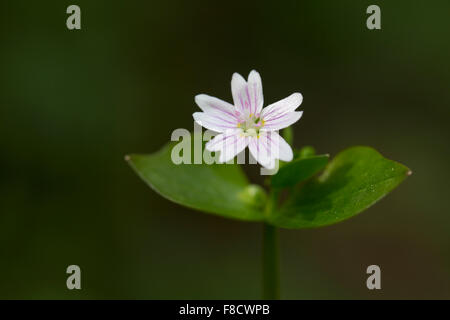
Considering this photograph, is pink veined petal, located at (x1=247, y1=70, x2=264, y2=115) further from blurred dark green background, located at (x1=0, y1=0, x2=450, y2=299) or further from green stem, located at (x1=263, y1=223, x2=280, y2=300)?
blurred dark green background, located at (x1=0, y1=0, x2=450, y2=299)

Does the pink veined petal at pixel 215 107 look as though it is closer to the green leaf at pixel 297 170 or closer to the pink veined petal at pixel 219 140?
the pink veined petal at pixel 219 140

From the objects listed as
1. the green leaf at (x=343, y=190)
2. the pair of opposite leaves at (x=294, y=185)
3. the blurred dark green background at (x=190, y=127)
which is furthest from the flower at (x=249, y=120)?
the blurred dark green background at (x=190, y=127)

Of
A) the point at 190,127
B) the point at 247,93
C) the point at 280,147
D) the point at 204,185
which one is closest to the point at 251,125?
the point at 247,93

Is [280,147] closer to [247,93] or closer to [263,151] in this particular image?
[263,151]

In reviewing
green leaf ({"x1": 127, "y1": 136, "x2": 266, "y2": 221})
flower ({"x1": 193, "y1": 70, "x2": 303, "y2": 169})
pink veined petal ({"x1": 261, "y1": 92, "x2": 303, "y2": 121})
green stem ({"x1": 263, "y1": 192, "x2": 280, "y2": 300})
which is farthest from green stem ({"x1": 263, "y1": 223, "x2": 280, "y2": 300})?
pink veined petal ({"x1": 261, "y1": 92, "x2": 303, "y2": 121})

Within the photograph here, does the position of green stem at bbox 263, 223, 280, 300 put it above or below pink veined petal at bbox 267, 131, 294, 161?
below
